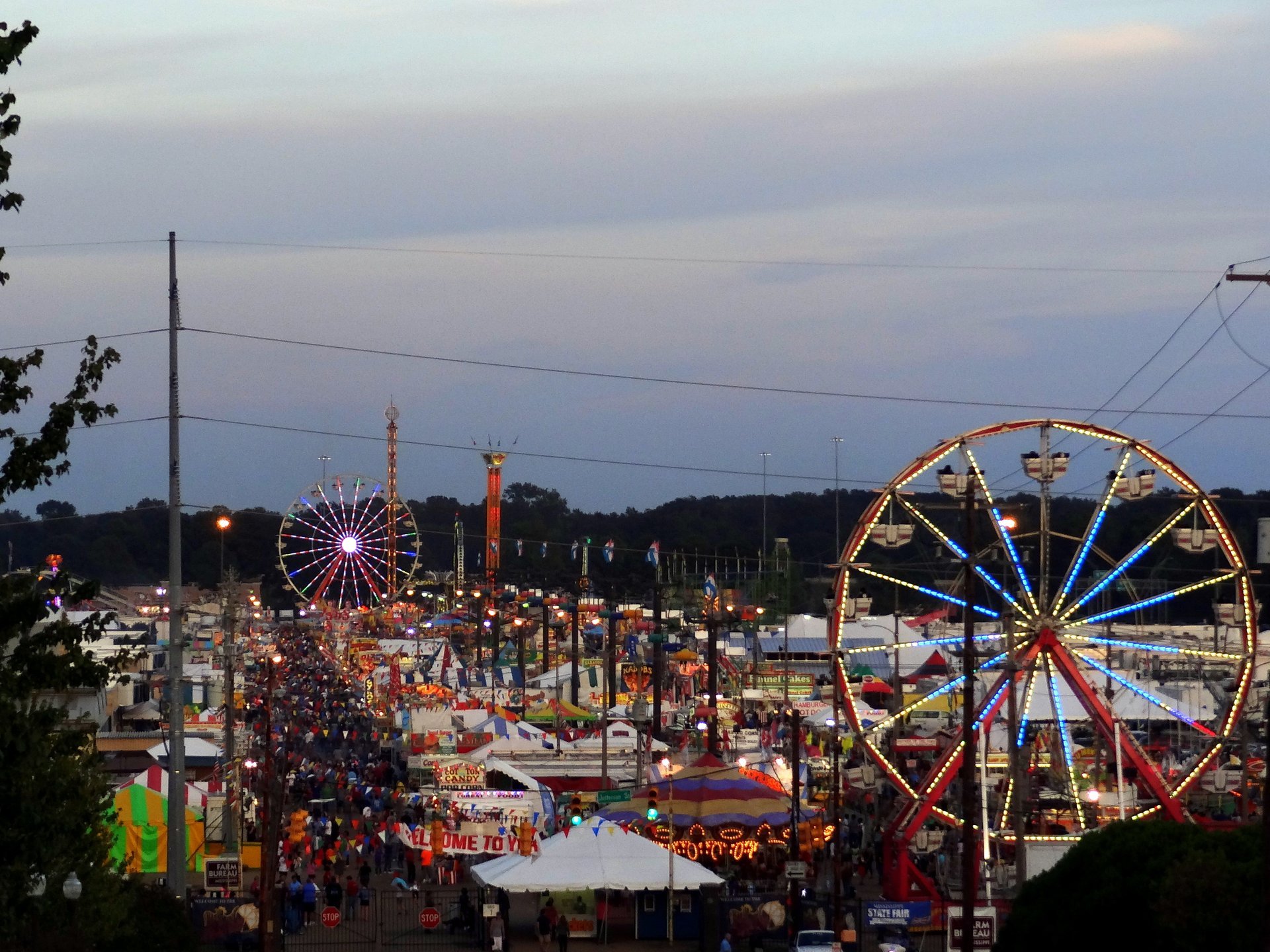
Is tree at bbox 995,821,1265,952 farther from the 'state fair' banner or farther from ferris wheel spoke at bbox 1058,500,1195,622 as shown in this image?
the 'state fair' banner

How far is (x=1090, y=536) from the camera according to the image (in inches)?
1371

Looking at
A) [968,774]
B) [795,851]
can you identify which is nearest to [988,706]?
[795,851]

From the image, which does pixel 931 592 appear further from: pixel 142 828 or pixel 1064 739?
pixel 142 828

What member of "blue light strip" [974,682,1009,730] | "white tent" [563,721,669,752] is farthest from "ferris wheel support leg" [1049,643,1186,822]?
"white tent" [563,721,669,752]

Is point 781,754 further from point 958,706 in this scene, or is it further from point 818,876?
point 818,876

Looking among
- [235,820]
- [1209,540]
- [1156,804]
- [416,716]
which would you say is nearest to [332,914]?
[235,820]

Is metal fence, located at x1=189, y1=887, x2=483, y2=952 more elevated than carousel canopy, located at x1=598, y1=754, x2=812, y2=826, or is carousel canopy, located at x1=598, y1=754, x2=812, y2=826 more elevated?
carousel canopy, located at x1=598, y1=754, x2=812, y2=826

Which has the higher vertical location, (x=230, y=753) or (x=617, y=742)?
(x=230, y=753)

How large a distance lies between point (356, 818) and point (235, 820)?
1207 cm

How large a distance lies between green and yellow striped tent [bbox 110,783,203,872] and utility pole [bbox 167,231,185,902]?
20.9ft

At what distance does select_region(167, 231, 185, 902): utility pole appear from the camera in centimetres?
2512

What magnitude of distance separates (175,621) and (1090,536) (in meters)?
17.3

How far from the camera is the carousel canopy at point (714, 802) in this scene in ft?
113

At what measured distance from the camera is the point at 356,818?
157ft
